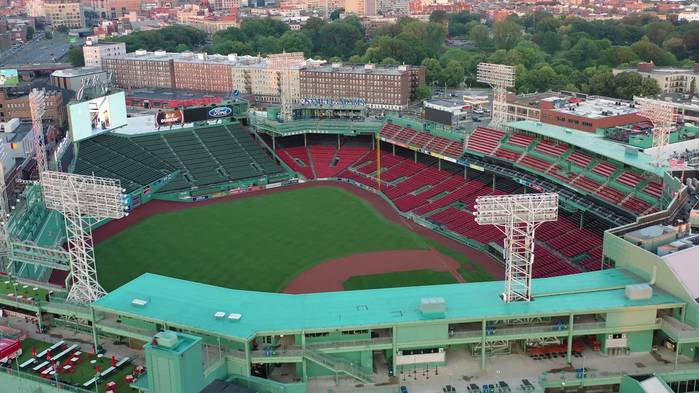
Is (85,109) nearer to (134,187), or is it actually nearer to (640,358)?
(134,187)

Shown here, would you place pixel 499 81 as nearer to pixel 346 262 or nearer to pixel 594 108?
pixel 594 108

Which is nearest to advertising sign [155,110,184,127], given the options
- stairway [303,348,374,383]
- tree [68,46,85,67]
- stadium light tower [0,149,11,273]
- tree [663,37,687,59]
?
stadium light tower [0,149,11,273]

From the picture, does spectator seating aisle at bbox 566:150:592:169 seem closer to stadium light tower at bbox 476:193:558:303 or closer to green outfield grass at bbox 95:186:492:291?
green outfield grass at bbox 95:186:492:291

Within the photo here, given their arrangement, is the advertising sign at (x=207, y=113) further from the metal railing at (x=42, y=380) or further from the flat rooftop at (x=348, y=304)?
the metal railing at (x=42, y=380)

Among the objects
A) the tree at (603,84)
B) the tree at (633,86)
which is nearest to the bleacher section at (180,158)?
the tree at (603,84)

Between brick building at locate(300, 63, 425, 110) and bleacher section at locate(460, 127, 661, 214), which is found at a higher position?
brick building at locate(300, 63, 425, 110)

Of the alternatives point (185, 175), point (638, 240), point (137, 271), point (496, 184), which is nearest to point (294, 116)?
point (185, 175)
